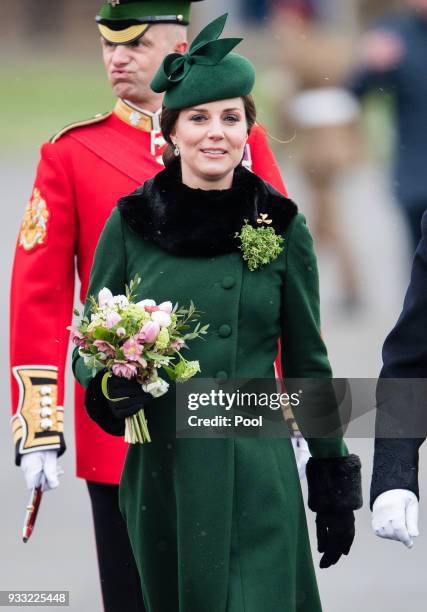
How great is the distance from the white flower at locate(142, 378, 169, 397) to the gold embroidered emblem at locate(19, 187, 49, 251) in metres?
0.97

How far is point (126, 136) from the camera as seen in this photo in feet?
18.5

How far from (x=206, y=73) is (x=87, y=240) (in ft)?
2.87

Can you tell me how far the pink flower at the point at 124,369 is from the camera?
4.57 metres

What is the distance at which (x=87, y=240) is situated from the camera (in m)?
5.51

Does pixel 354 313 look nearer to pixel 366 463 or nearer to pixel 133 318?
pixel 366 463

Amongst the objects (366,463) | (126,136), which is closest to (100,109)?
(366,463)

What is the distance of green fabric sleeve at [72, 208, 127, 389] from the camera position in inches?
191

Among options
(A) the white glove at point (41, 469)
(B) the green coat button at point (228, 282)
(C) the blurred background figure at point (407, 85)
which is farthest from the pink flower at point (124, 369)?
(C) the blurred background figure at point (407, 85)

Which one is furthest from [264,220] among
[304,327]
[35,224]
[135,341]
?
[35,224]

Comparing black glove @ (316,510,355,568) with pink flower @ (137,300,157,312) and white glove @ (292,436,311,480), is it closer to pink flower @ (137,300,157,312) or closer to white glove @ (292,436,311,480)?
white glove @ (292,436,311,480)

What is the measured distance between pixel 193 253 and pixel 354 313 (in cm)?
705

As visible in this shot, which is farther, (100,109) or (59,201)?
(100,109)
